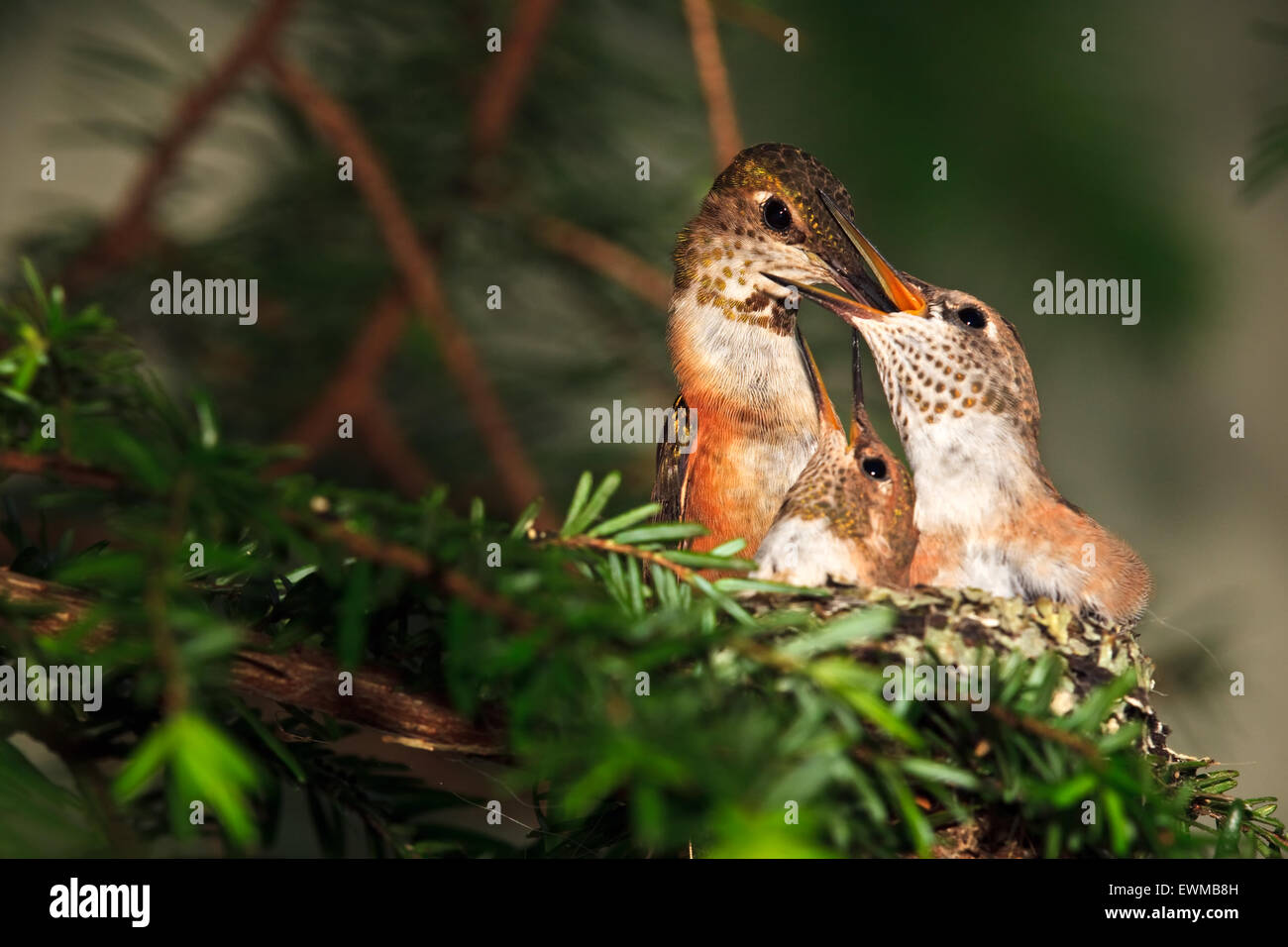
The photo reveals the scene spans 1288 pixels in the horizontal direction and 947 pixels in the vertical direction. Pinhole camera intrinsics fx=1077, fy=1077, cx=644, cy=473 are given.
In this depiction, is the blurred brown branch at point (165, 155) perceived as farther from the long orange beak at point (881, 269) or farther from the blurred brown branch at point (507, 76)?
the long orange beak at point (881, 269)

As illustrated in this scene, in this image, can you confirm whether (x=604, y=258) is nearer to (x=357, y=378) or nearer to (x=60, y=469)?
(x=357, y=378)

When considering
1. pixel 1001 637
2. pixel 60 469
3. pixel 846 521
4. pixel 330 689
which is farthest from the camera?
pixel 846 521

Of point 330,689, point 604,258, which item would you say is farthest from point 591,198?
point 330,689

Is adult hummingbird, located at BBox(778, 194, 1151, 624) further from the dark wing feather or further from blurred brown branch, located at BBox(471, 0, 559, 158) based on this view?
blurred brown branch, located at BBox(471, 0, 559, 158)

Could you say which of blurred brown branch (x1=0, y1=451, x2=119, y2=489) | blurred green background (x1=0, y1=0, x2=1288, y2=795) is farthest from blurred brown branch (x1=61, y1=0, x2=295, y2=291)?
blurred brown branch (x1=0, y1=451, x2=119, y2=489)
